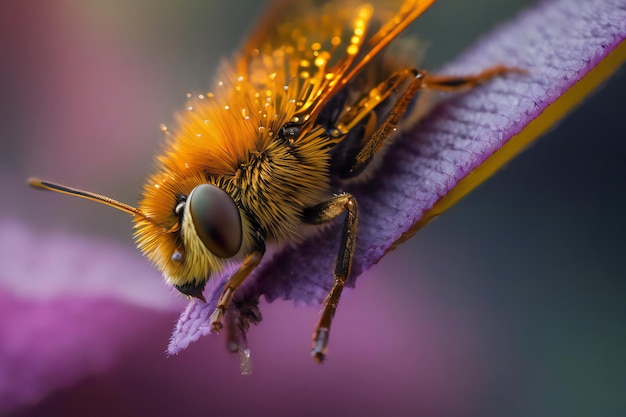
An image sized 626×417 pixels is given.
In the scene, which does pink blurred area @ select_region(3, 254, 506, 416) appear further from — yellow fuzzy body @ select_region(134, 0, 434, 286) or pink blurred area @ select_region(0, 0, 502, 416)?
yellow fuzzy body @ select_region(134, 0, 434, 286)

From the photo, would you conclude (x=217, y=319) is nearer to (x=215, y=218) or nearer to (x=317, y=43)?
(x=215, y=218)

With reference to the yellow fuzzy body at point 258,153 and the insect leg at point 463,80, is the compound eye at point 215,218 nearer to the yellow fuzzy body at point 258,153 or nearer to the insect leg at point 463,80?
the yellow fuzzy body at point 258,153

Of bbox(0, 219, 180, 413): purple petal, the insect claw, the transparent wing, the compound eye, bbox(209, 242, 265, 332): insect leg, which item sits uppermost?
the transparent wing

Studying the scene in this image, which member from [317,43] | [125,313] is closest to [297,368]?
[125,313]

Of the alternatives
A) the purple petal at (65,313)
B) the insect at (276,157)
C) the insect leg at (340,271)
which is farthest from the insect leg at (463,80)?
the purple petal at (65,313)

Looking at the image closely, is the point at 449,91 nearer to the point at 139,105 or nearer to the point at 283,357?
the point at 283,357

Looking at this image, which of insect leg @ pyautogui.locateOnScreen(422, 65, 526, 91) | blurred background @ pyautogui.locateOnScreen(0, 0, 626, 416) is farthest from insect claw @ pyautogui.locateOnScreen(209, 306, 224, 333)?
insect leg @ pyautogui.locateOnScreen(422, 65, 526, 91)

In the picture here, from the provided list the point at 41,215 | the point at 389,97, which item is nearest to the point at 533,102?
the point at 389,97
